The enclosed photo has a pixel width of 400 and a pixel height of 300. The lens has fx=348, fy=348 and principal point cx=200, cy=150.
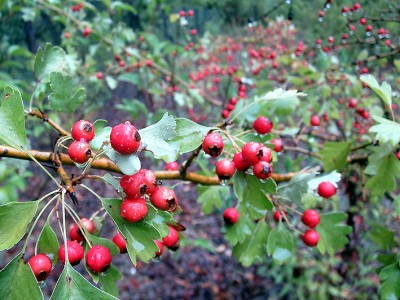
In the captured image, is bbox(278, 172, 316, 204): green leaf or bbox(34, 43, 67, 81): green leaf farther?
bbox(34, 43, 67, 81): green leaf

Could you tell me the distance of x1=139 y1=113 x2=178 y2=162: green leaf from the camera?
2.71 ft

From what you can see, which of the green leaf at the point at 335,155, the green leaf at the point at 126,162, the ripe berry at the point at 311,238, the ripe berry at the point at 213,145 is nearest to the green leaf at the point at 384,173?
the green leaf at the point at 335,155

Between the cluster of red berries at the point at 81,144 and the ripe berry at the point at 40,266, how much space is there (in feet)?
0.96

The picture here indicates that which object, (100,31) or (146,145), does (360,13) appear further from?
(100,31)

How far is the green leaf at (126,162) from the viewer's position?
78cm

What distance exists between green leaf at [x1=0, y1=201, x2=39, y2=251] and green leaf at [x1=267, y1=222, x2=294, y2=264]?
85 centimetres

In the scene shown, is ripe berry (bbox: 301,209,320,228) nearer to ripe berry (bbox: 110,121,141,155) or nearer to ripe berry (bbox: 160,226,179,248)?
ripe berry (bbox: 160,226,179,248)

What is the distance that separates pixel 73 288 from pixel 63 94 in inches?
23.9

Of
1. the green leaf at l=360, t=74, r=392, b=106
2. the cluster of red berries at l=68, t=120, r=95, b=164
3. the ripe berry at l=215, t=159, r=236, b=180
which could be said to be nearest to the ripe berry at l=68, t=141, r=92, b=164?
the cluster of red berries at l=68, t=120, r=95, b=164

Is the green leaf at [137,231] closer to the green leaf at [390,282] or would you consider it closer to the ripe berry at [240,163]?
the ripe berry at [240,163]

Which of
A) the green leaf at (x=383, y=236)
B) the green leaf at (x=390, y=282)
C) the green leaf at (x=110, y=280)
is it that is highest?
the green leaf at (x=110, y=280)

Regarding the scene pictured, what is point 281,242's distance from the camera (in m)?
1.33

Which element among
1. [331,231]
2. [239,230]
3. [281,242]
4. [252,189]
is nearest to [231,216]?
[239,230]

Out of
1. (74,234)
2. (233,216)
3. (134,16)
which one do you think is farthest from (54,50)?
(134,16)
